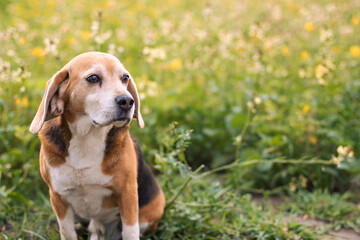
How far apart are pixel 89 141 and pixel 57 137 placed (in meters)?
0.20

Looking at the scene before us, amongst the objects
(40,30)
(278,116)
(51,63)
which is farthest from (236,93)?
(40,30)

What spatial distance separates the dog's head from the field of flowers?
0.69 m

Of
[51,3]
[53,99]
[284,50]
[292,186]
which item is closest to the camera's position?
[53,99]

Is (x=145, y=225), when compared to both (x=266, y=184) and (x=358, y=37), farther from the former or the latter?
(x=358, y=37)

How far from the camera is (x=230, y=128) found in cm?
423

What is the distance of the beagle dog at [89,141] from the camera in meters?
2.32

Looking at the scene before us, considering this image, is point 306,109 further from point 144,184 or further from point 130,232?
point 130,232

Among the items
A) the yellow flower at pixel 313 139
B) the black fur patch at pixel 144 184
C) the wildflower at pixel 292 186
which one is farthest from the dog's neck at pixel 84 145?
the yellow flower at pixel 313 139

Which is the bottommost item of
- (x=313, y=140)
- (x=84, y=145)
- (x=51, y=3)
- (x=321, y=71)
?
(x=313, y=140)

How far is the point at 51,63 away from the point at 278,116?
2.85 meters

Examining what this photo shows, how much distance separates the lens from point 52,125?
2.56m

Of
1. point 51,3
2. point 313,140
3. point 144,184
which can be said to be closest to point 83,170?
point 144,184

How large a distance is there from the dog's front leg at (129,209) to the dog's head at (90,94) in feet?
1.58

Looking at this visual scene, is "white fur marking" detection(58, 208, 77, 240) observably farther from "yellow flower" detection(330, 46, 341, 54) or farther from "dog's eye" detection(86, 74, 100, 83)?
"yellow flower" detection(330, 46, 341, 54)
